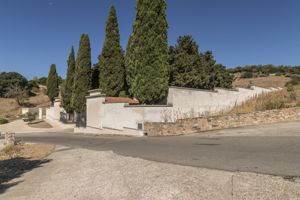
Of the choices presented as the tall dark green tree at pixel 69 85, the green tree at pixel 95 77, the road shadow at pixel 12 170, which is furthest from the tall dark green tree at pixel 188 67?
the road shadow at pixel 12 170

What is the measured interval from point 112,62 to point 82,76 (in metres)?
5.03

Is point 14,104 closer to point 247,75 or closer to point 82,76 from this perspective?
point 82,76

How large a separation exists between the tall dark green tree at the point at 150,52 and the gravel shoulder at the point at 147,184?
35.5ft

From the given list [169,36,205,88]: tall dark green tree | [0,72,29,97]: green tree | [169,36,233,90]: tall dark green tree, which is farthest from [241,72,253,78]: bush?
[0,72,29,97]: green tree

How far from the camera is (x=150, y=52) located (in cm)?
1942

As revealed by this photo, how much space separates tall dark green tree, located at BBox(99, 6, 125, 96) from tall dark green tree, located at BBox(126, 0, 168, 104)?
5892 mm

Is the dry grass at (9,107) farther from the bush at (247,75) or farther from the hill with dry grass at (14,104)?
the bush at (247,75)

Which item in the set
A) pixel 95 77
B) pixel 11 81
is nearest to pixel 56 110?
pixel 95 77

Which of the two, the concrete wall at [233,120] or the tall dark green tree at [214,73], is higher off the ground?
the tall dark green tree at [214,73]

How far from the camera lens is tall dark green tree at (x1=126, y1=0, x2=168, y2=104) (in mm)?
19125

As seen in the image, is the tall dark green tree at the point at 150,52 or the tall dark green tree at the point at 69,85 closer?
the tall dark green tree at the point at 150,52

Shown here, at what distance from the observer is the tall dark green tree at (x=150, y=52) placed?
753 inches

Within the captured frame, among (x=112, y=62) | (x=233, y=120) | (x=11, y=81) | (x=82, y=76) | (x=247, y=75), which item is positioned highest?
(x=11, y=81)

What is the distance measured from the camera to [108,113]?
22.0 metres
